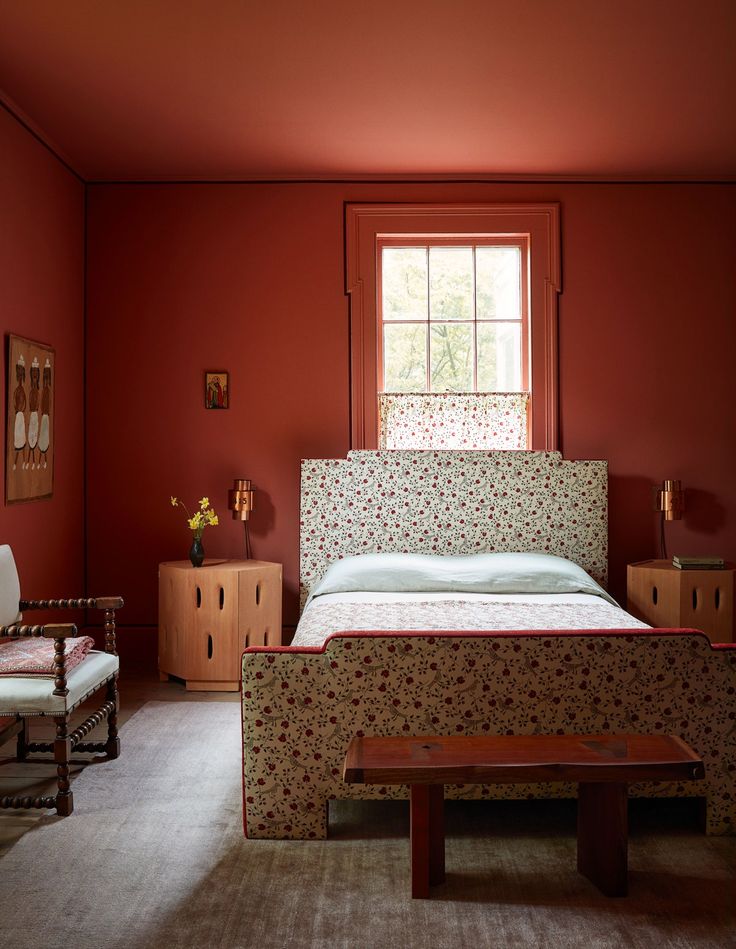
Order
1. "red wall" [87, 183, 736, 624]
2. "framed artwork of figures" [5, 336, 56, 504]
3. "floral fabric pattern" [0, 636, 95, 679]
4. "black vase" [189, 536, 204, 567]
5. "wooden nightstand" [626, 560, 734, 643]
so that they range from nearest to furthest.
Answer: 1. "floral fabric pattern" [0, 636, 95, 679]
2. "framed artwork of figures" [5, 336, 56, 504]
3. "wooden nightstand" [626, 560, 734, 643]
4. "black vase" [189, 536, 204, 567]
5. "red wall" [87, 183, 736, 624]

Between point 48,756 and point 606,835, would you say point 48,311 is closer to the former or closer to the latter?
point 48,756

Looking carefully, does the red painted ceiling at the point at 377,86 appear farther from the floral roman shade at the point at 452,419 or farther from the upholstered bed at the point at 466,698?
the upholstered bed at the point at 466,698

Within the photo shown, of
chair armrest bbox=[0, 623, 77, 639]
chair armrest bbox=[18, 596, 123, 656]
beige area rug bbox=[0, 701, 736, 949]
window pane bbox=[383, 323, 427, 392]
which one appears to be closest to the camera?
beige area rug bbox=[0, 701, 736, 949]

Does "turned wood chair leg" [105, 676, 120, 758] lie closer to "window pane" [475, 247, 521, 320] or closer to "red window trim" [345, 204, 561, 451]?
"red window trim" [345, 204, 561, 451]

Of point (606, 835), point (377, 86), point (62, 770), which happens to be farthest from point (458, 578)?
point (377, 86)

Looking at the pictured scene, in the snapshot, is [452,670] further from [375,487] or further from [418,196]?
[418,196]

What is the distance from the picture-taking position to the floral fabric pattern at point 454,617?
11.0ft

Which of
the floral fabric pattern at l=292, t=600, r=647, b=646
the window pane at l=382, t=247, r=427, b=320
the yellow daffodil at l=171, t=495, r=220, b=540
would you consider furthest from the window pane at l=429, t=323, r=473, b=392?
the floral fabric pattern at l=292, t=600, r=647, b=646

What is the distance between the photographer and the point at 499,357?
530 centimetres

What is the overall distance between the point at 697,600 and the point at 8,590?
3.39 metres

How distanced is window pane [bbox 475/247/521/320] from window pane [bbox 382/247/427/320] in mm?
336

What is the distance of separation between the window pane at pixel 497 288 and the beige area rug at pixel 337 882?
310 centimetres

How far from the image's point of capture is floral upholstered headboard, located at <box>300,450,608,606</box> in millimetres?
4953

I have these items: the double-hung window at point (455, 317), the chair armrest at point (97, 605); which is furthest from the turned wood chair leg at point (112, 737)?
the double-hung window at point (455, 317)
